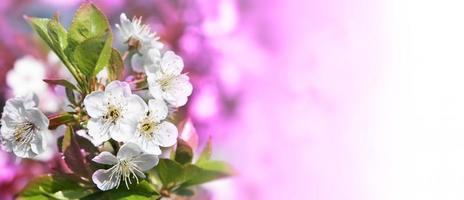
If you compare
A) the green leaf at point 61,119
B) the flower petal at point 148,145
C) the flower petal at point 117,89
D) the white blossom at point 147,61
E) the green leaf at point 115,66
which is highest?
the white blossom at point 147,61

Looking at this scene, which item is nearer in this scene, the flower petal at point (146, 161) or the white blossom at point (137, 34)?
the flower petal at point (146, 161)

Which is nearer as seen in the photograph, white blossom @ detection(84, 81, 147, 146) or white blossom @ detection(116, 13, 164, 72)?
white blossom @ detection(84, 81, 147, 146)

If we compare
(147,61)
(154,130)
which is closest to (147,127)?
(154,130)

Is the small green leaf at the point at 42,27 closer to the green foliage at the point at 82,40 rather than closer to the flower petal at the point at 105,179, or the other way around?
the green foliage at the point at 82,40

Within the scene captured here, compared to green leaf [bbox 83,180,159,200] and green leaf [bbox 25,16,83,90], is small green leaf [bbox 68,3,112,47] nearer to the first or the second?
green leaf [bbox 25,16,83,90]

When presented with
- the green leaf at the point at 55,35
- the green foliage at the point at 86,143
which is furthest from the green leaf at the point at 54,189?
the green leaf at the point at 55,35

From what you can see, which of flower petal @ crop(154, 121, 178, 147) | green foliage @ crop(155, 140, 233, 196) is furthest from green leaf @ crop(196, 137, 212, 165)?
flower petal @ crop(154, 121, 178, 147)

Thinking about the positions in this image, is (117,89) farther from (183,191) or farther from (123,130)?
(183,191)
